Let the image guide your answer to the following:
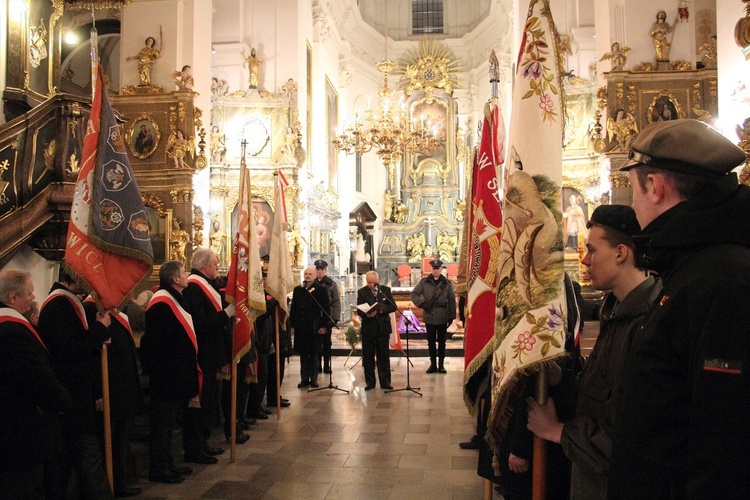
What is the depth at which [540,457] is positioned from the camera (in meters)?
2.52

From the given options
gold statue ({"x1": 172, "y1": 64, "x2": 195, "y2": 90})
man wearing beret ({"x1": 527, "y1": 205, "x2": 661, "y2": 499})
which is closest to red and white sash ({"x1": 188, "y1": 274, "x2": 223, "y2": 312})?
man wearing beret ({"x1": 527, "y1": 205, "x2": 661, "y2": 499})

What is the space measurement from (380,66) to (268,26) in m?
3.32

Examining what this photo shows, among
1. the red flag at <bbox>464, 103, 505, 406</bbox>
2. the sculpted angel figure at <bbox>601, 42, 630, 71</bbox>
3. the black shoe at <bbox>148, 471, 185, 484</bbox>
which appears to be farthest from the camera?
the sculpted angel figure at <bbox>601, 42, 630, 71</bbox>

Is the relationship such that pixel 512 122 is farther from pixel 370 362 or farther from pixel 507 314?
pixel 370 362

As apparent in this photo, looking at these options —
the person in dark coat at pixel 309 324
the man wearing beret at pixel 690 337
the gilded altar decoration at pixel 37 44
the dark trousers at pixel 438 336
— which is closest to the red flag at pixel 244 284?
the person in dark coat at pixel 309 324

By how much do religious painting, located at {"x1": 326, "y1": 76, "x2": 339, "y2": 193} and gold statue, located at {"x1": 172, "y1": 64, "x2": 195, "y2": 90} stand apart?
9334mm

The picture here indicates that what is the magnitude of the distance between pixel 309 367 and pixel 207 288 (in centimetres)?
404

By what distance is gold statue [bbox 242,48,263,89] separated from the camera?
1653cm

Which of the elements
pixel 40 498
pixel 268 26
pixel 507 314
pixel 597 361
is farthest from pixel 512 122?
pixel 268 26

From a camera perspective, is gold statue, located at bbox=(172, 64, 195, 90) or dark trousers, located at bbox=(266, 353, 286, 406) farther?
gold statue, located at bbox=(172, 64, 195, 90)

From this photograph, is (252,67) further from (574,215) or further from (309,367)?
(309,367)

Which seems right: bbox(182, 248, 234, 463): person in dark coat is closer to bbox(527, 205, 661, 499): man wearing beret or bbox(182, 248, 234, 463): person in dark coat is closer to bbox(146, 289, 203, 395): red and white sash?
bbox(146, 289, 203, 395): red and white sash

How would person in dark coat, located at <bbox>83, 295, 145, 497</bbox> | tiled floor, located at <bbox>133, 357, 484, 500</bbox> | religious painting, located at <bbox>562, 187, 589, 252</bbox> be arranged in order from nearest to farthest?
person in dark coat, located at <bbox>83, 295, 145, 497</bbox>, tiled floor, located at <bbox>133, 357, 484, 500</bbox>, religious painting, located at <bbox>562, 187, 589, 252</bbox>

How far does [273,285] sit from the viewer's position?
25.7 feet
